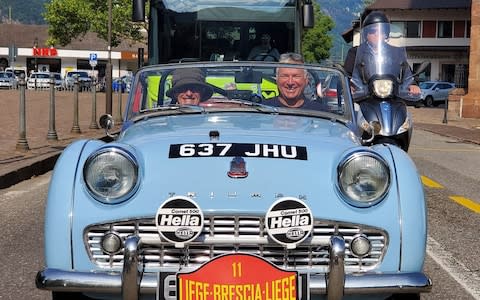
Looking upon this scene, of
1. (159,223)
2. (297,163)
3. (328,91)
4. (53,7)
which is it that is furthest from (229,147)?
(53,7)

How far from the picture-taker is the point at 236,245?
3297mm

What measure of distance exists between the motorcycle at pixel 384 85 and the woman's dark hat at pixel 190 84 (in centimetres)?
169

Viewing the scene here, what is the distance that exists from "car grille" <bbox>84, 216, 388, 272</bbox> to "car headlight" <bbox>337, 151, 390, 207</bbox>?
0.17 meters

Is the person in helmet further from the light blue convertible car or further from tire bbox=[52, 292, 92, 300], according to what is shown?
tire bbox=[52, 292, 92, 300]

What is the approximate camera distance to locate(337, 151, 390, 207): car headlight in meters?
3.43

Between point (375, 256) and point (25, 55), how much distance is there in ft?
253

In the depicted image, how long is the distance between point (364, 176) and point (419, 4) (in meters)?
63.9

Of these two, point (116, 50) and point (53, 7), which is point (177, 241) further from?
point (116, 50)

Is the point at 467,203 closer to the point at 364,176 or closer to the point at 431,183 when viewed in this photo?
the point at 431,183

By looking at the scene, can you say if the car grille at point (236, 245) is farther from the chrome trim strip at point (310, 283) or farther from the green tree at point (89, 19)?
the green tree at point (89, 19)

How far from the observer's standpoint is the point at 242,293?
314 cm

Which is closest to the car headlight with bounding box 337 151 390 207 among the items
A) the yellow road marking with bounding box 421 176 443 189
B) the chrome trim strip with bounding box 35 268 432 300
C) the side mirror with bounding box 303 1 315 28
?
the chrome trim strip with bounding box 35 268 432 300

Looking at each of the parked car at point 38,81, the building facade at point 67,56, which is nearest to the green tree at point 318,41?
the building facade at point 67,56

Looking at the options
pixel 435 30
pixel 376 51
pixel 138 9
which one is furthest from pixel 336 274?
pixel 435 30
